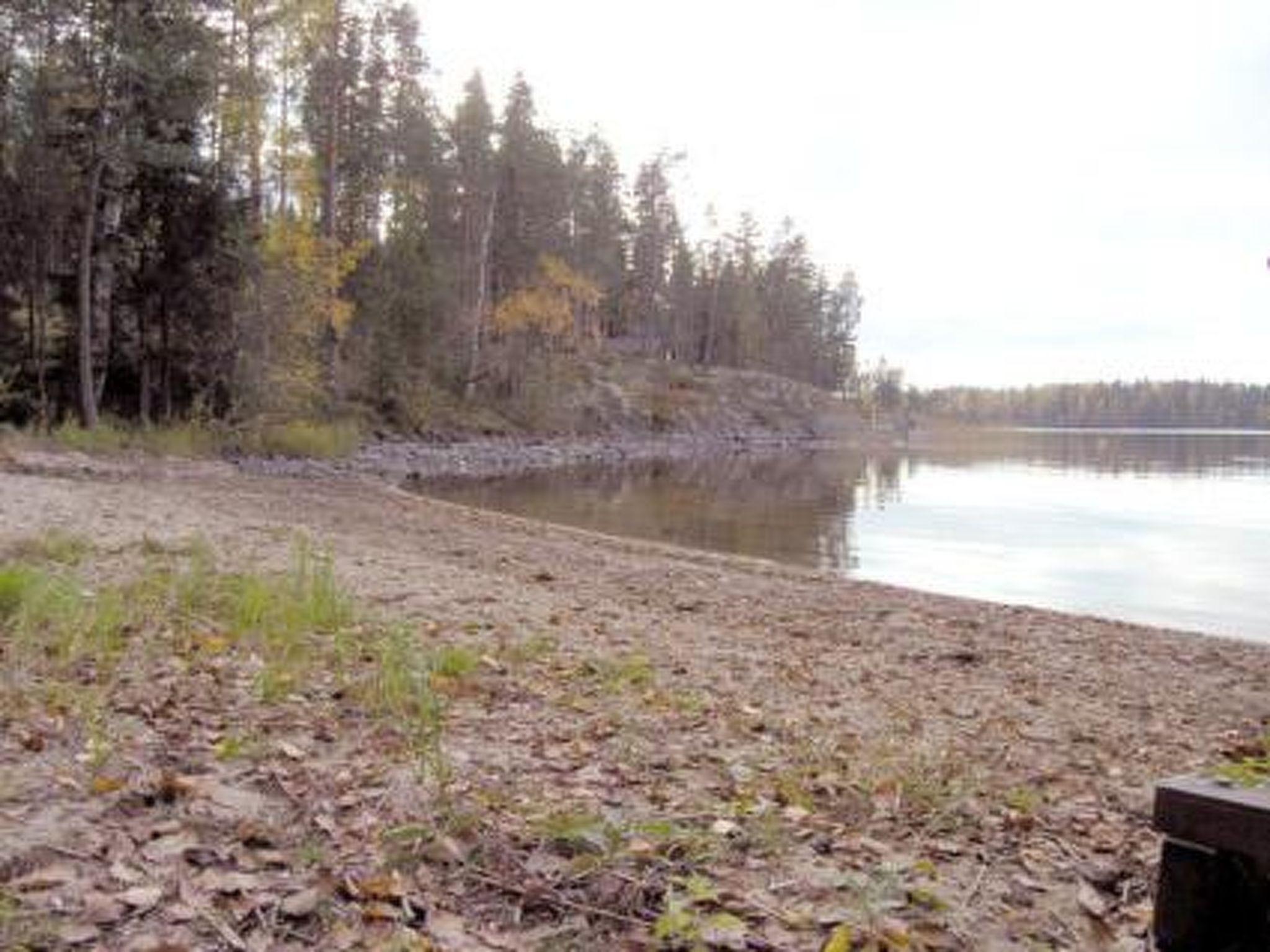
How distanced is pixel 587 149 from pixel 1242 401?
532 feet

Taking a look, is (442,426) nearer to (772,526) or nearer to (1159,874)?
(772,526)

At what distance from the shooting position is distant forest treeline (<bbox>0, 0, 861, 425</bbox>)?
21.6m

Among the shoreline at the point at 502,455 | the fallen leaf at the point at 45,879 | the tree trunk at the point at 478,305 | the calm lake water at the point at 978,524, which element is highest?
the tree trunk at the point at 478,305

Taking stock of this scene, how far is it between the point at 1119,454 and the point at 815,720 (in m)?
71.3

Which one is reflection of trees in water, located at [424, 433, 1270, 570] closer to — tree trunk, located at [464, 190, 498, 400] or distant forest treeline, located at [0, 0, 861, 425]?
distant forest treeline, located at [0, 0, 861, 425]

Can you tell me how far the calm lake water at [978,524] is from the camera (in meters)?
15.6

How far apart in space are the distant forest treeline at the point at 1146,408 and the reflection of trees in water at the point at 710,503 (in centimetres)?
15485

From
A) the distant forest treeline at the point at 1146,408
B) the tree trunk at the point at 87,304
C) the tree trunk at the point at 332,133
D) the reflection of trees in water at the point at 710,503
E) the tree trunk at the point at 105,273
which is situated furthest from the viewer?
the distant forest treeline at the point at 1146,408

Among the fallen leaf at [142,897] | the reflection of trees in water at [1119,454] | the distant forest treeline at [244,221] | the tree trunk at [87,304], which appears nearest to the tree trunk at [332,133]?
the distant forest treeline at [244,221]

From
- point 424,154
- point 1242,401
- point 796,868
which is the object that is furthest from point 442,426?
point 1242,401

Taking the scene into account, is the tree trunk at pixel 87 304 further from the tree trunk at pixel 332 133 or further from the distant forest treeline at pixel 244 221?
the tree trunk at pixel 332 133

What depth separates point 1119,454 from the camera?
229 feet

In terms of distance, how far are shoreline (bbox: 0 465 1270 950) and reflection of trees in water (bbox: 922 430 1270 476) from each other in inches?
1624

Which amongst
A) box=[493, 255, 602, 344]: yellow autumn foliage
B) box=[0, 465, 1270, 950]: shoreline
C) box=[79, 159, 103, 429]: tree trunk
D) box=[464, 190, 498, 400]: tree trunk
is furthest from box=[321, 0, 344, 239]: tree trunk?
box=[0, 465, 1270, 950]: shoreline
